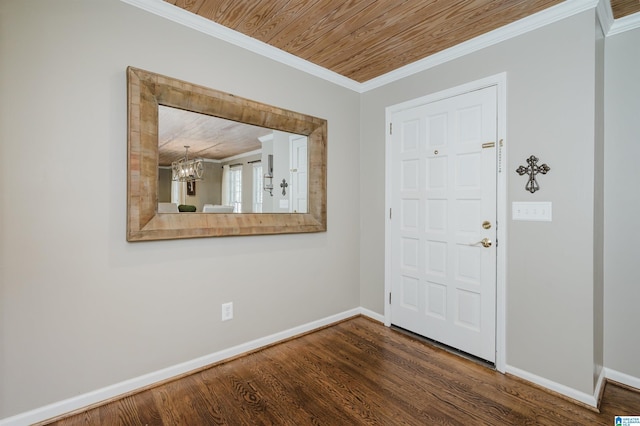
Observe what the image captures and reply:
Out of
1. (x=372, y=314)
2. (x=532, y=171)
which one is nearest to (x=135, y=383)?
(x=372, y=314)

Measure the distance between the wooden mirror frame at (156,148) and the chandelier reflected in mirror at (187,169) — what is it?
141mm

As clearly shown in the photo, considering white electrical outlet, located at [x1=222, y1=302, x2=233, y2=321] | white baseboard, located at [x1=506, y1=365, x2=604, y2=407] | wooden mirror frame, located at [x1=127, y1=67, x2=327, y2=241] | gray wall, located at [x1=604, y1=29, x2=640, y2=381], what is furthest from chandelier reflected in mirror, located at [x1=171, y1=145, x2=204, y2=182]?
gray wall, located at [x1=604, y1=29, x2=640, y2=381]

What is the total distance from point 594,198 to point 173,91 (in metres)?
2.76

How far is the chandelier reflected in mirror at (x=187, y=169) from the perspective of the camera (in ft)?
6.82

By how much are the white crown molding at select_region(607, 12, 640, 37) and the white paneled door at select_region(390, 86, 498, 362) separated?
0.82 m

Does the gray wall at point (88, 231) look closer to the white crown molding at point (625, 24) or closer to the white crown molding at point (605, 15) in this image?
the white crown molding at point (605, 15)

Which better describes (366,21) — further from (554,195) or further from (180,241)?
(180,241)

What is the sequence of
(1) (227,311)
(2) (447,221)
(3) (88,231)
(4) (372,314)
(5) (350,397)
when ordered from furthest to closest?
(4) (372,314)
(2) (447,221)
(1) (227,311)
(5) (350,397)
(3) (88,231)

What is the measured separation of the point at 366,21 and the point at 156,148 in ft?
5.49

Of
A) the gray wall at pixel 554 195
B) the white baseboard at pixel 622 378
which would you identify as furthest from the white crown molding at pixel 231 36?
the white baseboard at pixel 622 378

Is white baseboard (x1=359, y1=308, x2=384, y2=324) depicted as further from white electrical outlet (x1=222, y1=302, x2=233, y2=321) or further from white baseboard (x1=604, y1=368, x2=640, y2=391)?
white baseboard (x1=604, y1=368, x2=640, y2=391)

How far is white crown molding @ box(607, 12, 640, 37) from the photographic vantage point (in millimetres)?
2006

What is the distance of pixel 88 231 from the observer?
5.79 ft

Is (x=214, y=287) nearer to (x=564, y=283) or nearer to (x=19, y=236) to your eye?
(x=19, y=236)
